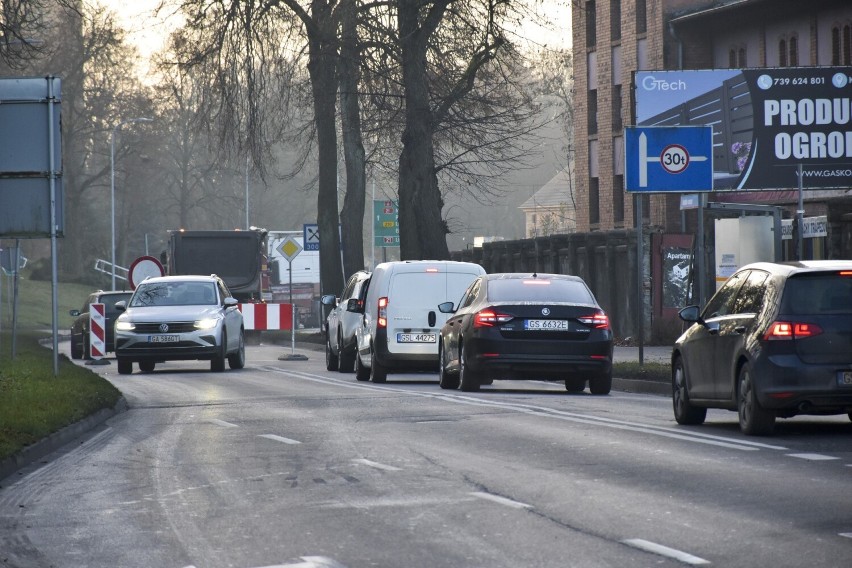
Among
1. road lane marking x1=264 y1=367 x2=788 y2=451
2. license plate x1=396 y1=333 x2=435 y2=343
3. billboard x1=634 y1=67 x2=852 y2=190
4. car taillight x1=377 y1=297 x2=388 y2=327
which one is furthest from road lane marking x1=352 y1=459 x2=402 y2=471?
billboard x1=634 y1=67 x2=852 y2=190

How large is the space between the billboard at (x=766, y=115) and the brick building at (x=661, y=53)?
4.15 meters

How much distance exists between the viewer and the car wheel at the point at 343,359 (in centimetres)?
2903

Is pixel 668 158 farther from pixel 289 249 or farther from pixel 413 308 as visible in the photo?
pixel 289 249

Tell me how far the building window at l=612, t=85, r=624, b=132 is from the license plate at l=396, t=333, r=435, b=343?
3274 centimetres

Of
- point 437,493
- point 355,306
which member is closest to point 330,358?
point 355,306

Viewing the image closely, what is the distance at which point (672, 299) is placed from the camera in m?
35.5

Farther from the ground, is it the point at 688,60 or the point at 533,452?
the point at 688,60

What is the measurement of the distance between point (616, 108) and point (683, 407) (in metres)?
41.7

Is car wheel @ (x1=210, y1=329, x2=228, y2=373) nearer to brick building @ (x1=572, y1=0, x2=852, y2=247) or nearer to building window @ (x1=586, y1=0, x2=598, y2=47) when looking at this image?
brick building @ (x1=572, y1=0, x2=852, y2=247)

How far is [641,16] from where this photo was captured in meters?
53.8

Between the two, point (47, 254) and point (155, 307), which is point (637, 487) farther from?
point (47, 254)

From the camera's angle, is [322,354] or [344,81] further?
[322,354]

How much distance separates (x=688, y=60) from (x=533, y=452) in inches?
1594

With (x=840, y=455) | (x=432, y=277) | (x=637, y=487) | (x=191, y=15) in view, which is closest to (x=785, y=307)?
(x=840, y=455)
